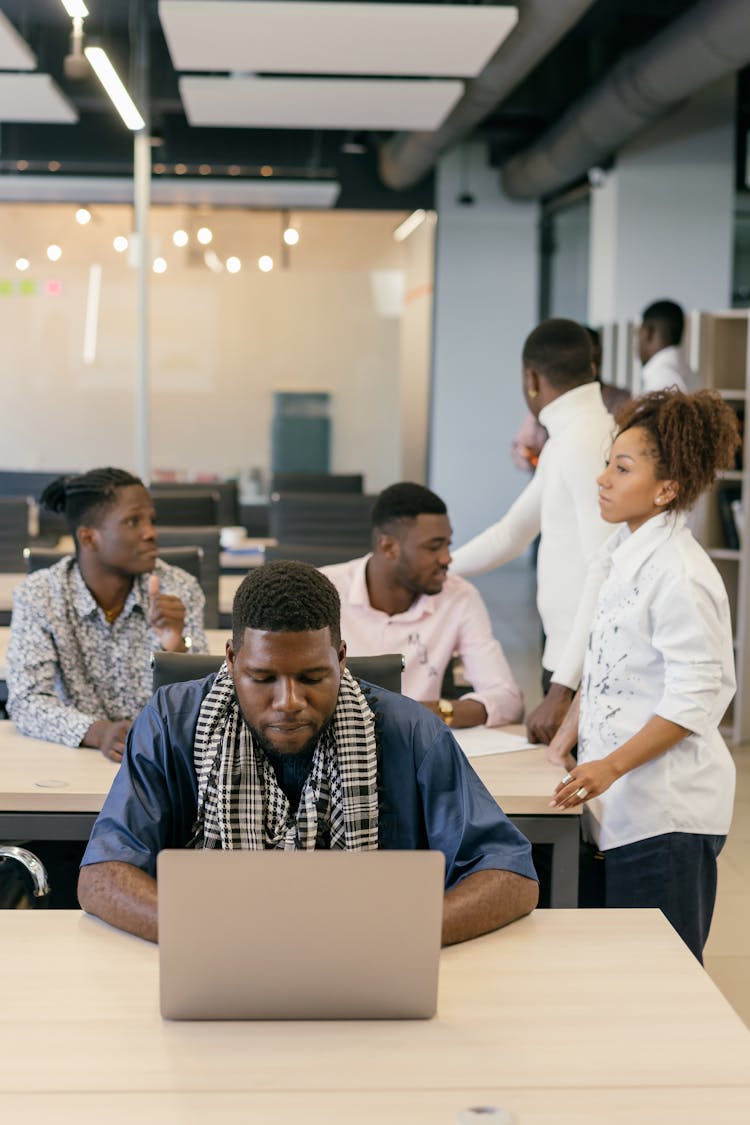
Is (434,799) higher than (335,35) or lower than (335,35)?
lower

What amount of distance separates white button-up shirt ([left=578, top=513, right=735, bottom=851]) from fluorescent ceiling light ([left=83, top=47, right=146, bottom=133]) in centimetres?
336

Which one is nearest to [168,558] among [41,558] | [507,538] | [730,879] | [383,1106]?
[41,558]

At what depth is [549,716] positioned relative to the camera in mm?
3205

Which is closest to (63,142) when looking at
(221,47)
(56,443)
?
(56,443)

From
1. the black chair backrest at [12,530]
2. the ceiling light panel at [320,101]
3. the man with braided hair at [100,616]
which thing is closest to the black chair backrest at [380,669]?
the man with braided hair at [100,616]

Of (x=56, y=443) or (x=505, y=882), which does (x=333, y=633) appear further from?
(x=56, y=443)

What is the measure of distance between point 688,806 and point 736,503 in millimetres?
3888

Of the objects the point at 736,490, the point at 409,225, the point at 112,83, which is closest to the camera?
the point at 112,83

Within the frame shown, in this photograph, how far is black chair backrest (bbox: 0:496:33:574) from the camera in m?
6.18

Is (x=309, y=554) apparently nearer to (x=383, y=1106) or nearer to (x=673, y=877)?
(x=673, y=877)

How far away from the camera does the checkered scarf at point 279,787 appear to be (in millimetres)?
2020

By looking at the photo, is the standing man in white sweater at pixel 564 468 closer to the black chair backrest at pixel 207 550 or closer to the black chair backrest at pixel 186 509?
the black chair backrest at pixel 207 550

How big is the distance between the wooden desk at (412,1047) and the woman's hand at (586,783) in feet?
2.17

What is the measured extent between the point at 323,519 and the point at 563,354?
8.05ft
